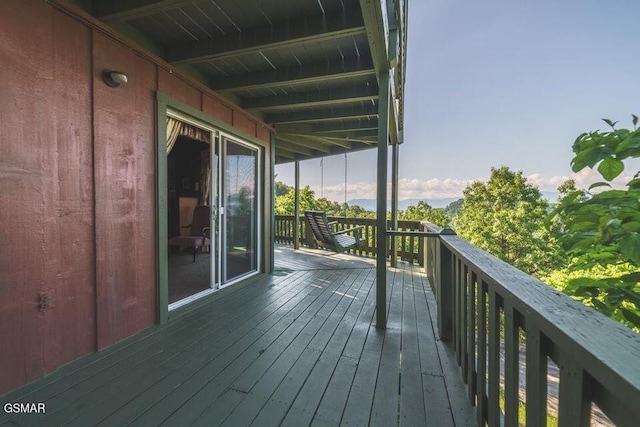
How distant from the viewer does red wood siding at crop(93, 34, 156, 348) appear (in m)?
2.16

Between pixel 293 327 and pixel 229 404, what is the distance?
108cm

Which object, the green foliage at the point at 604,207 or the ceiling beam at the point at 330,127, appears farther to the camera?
the ceiling beam at the point at 330,127

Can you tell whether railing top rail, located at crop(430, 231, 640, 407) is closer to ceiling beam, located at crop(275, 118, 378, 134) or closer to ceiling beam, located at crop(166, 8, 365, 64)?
ceiling beam, located at crop(166, 8, 365, 64)

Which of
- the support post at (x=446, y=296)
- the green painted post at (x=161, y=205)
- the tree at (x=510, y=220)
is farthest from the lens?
the tree at (x=510, y=220)

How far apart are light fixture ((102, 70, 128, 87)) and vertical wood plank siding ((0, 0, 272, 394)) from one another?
0.14ft

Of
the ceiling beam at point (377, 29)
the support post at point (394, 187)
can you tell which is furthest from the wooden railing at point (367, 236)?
the ceiling beam at point (377, 29)

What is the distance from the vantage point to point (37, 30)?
1771 millimetres

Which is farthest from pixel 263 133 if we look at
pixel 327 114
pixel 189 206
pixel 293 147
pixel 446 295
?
pixel 446 295

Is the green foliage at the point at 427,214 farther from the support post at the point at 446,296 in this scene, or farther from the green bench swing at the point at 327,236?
the support post at the point at 446,296

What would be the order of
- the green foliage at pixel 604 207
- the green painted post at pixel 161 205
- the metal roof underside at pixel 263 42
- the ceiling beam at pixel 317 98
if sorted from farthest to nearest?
the ceiling beam at pixel 317 98, the green painted post at pixel 161 205, the metal roof underside at pixel 263 42, the green foliage at pixel 604 207

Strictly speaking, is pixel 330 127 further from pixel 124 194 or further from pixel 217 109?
pixel 124 194

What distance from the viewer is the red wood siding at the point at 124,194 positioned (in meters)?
2.16

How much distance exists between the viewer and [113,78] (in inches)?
85.7

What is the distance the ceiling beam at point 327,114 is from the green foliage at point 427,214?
43.0 ft
